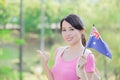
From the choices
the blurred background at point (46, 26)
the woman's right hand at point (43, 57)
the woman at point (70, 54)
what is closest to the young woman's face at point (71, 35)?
the woman at point (70, 54)

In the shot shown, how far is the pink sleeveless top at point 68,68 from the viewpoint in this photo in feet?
7.02

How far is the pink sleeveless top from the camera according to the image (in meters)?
2.14

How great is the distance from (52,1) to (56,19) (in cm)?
175

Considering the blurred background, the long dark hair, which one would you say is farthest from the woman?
the blurred background

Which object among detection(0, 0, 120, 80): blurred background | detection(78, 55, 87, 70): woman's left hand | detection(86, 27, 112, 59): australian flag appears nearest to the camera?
detection(78, 55, 87, 70): woman's left hand

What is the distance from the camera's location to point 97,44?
2.22 metres

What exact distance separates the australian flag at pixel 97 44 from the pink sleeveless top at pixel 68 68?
6 centimetres

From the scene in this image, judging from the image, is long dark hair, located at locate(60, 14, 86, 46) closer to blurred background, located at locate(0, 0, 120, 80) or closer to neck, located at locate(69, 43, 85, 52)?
neck, located at locate(69, 43, 85, 52)

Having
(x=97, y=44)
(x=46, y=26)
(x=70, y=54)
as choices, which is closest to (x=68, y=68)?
(x=70, y=54)

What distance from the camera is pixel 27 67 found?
28.3 meters

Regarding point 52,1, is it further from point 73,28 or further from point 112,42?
point 73,28

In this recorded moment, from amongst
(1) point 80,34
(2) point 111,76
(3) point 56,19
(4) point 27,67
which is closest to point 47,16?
(3) point 56,19

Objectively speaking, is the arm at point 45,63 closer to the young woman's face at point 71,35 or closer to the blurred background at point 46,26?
the young woman's face at point 71,35

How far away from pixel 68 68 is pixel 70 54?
9 cm
